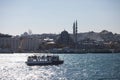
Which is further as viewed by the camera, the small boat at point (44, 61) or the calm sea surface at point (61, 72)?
the small boat at point (44, 61)

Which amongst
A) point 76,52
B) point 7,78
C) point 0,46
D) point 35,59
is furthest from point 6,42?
point 7,78

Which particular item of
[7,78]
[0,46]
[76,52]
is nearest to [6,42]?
[0,46]

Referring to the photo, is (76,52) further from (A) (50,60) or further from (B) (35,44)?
(A) (50,60)

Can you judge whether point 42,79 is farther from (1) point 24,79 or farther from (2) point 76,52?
(2) point 76,52

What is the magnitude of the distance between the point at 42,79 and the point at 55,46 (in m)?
146

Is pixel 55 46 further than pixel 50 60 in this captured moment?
Yes

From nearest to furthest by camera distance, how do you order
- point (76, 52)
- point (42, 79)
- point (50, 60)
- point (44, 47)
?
point (42, 79), point (50, 60), point (76, 52), point (44, 47)

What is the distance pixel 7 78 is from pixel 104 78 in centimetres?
1198

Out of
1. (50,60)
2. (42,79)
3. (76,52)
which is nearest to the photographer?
(42,79)

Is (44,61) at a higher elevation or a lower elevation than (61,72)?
higher

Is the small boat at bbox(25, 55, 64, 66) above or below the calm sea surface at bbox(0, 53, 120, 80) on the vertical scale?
above

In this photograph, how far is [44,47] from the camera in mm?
191500

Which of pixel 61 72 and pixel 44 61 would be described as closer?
pixel 61 72

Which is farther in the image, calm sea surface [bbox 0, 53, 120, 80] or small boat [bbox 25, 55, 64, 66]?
small boat [bbox 25, 55, 64, 66]
